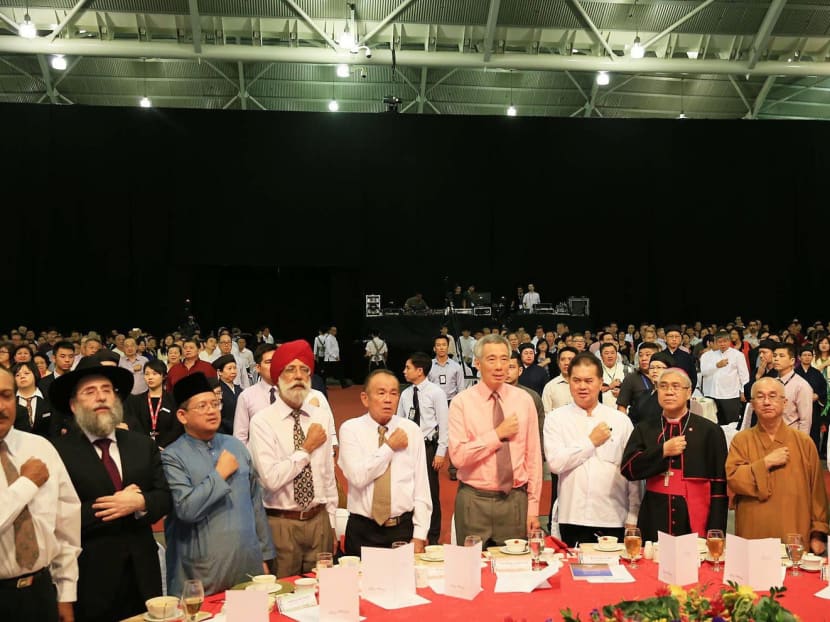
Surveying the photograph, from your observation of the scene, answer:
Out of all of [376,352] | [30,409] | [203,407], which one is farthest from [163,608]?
[376,352]

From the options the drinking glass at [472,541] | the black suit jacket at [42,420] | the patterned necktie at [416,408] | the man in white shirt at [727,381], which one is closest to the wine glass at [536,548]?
the drinking glass at [472,541]

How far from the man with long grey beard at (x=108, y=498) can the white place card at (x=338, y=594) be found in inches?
30.1

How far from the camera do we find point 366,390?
3855 millimetres

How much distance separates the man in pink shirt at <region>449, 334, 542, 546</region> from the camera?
3.81 meters

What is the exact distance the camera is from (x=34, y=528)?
8.84 feet

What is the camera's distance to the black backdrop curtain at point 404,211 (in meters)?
17.7

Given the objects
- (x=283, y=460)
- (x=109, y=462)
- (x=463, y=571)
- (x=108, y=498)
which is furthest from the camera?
(x=283, y=460)

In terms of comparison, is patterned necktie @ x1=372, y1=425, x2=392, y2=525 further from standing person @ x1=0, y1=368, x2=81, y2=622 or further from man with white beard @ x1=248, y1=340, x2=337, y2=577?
standing person @ x1=0, y1=368, x2=81, y2=622

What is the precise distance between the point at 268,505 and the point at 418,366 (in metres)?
2.45

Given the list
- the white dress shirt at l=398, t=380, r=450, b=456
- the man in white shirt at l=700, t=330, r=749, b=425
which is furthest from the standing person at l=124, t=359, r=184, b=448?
the man in white shirt at l=700, t=330, r=749, b=425

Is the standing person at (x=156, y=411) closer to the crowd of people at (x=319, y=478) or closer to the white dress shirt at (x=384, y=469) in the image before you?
the crowd of people at (x=319, y=478)

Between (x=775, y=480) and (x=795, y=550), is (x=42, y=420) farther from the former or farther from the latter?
(x=795, y=550)

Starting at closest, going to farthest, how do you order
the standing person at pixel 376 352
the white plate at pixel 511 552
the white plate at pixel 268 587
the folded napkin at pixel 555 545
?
1. the white plate at pixel 268 587
2. the white plate at pixel 511 552
3. the folded napkin at pixel 555 545
4. the standing person at pixel 376 352

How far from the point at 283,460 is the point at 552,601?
4.38ft
